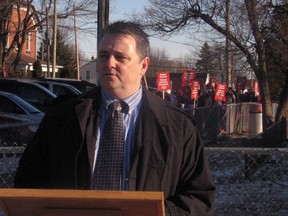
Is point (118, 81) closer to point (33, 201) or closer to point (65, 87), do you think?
point (33, 201)

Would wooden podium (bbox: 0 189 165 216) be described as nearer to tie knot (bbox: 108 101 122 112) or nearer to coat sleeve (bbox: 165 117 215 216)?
coat sleeve (bbox: 165 117 215 216)

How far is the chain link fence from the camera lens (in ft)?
19.8

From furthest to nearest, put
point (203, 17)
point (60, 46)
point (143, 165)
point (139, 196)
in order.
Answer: point (60, 46) → point (203, 17) → point (143, 165) → point (139, 196)

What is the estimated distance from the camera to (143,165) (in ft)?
7.72

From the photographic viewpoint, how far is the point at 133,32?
2463mm

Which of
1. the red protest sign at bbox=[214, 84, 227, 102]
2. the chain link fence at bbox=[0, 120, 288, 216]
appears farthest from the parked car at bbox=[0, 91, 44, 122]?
the red protest sign at bbox=[214, 84, 227, 102]

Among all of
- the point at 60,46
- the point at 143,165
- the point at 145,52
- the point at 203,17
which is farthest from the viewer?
the point at 60,46

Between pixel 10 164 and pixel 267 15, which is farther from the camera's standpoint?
pixel 267 15

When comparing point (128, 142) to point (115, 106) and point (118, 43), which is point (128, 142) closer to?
point (115, 106)

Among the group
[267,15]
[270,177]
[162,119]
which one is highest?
[267,15]

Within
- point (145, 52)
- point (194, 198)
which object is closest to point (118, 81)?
point (145, 52)

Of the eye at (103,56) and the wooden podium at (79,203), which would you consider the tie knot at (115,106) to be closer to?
the eye at (103,56)

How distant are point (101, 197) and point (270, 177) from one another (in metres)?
5.35

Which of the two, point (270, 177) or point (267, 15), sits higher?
point (267, 15)
